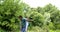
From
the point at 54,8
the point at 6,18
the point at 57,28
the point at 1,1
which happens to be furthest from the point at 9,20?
the point at 54,8

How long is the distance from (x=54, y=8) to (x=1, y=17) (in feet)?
19.4

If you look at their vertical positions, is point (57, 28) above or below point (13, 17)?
below

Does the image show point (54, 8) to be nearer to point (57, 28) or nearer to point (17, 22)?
point (57, 28)

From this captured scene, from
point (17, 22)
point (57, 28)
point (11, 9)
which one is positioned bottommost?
point (57, 28)

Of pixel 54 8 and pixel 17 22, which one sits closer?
pixel 17 22

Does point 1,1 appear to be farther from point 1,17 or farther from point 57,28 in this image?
point 57,28

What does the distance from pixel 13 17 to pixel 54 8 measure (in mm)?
5441

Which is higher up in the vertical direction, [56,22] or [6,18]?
[6,18]

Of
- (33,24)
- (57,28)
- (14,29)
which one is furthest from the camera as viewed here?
(57,28)

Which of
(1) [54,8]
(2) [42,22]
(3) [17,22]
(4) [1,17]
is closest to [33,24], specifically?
(2) [42,22]

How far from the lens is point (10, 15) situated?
33.0 ft

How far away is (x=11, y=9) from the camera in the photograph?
10031 millimetres

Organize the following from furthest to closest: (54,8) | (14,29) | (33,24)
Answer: (54,8) → (33,24) → (14,29)

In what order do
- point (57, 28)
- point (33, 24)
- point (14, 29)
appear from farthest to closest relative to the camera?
point (57, 28) < point (33, 24) < point (14, 29)
